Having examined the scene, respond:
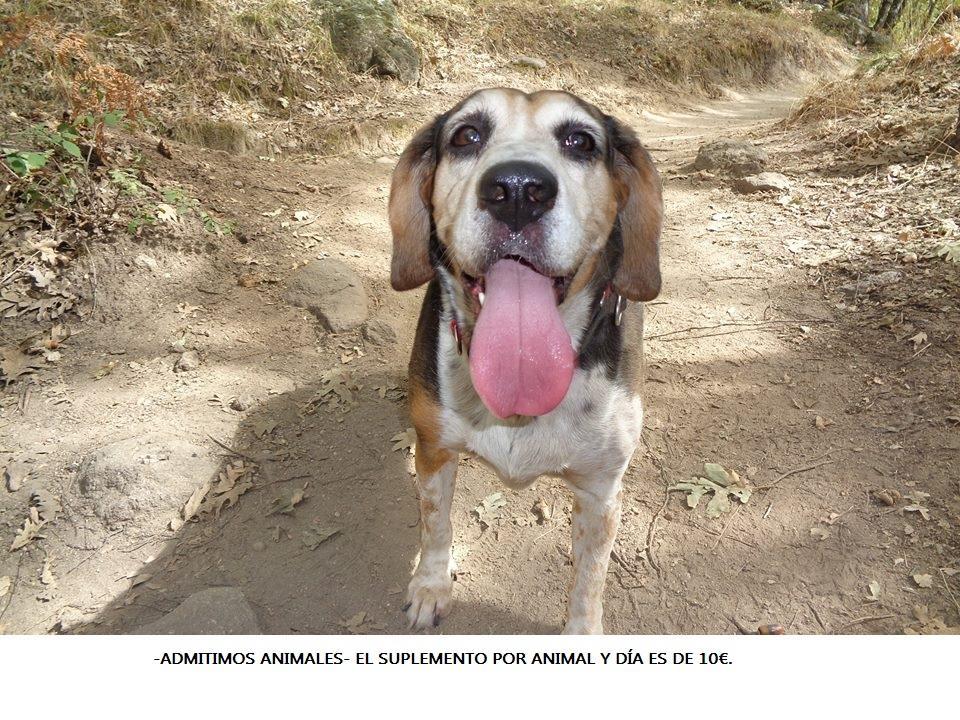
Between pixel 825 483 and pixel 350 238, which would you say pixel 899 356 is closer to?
pixel 825 483

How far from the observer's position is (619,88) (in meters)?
13.2

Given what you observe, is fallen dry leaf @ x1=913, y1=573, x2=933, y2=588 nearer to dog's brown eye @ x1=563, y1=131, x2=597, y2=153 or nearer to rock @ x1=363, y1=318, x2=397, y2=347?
dog's brown eye @ x1=563, y1=131, x2=597, y2=153

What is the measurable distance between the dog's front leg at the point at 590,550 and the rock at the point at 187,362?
9.68ft

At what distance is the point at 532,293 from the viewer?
2.31 meters

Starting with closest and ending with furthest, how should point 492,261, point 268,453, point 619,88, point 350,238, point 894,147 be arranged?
point 492,261 < point 268,453 < point 350,238 < point 894,147 < point 619,88

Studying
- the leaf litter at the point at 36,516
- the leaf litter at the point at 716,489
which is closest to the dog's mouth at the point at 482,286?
the leaf litter at the point at 716,489

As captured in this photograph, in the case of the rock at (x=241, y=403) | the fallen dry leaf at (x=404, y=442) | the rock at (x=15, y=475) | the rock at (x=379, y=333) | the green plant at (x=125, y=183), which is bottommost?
the rock at (x=15, y=475)

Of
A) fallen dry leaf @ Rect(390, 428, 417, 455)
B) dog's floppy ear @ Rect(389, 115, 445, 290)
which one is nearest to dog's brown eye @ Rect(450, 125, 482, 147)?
dog's floppy ear @ Rect(389, 115, 445, 290)

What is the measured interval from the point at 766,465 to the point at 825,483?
312 millimetres

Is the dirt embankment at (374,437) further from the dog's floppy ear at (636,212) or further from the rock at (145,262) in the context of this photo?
the dog's floppy ear at (636,212)

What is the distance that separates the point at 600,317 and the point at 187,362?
3.14 meters

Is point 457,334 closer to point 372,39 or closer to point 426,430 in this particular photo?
point 426,430

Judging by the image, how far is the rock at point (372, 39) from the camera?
8.80 meters
